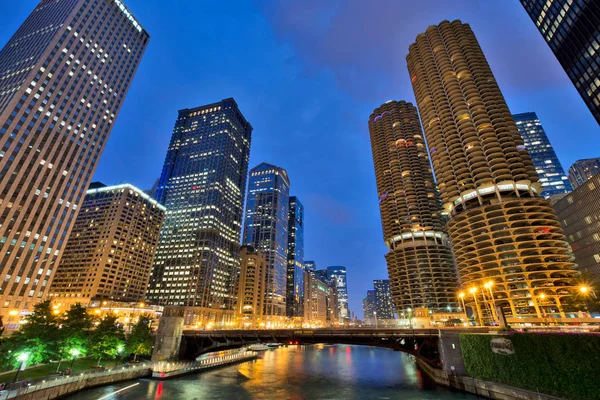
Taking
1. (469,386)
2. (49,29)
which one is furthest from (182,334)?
(49,29)

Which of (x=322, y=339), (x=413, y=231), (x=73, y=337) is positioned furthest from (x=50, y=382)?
(x=413, y=231)

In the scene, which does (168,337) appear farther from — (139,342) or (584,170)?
(584,170)

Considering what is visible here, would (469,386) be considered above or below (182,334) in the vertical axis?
below

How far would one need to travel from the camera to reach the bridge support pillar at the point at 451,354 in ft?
154

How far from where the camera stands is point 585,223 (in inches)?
4395

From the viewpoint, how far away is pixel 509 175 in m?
122

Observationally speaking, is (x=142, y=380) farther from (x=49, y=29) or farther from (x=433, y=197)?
(x=433, y=197)

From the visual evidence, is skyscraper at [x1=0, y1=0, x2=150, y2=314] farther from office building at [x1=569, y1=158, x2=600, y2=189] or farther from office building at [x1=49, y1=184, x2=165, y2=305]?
office building at [x1=569, y1=158, x2=600, y2=189]

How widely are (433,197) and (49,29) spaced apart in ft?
689

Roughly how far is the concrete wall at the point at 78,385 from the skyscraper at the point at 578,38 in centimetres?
13916

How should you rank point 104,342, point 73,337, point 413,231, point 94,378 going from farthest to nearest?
1. point 413,231
2. point 104,342
3. point 73,337
4. point 94,378

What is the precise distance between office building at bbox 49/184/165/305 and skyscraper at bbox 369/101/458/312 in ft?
513

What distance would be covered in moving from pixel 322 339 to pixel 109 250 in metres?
157

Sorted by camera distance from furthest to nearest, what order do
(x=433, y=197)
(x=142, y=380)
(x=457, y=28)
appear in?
→ (x=433, y=197) → (x=457, y=28) → (x=142, y=380)
